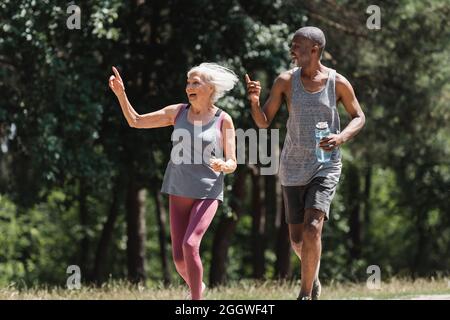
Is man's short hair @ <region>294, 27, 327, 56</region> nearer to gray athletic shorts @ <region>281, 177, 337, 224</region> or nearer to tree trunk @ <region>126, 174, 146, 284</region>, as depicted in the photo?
gray athletic shorts @ <region>281, 177, 337, 224</region>

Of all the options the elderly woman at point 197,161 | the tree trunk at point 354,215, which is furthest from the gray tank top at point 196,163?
the tree trunk at point 354,215

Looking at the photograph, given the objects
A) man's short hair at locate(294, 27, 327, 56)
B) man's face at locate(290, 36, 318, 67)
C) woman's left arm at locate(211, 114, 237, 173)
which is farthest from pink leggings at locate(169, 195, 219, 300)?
man's short hair at locate(294, 27, 327, 56)

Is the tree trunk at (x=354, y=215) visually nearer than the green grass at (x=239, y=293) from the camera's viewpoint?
No

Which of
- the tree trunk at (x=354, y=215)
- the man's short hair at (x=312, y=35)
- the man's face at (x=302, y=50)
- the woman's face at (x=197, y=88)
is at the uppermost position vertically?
the man's short hair at (x=312, y=35)

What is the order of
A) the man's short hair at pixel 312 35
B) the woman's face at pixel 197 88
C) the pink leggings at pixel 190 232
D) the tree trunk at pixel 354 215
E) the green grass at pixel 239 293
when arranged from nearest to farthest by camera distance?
Answer: the pink leggings at pixel 190 232
the woman's face at pixel 197 88
the man's short hair at pixel 312 35
the green grass at pixel 239 293
the tree trunk at pixel 354 215

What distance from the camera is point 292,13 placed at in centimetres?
1546

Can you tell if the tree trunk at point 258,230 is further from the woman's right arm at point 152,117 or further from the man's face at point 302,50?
the woman's right arm at point 152,117

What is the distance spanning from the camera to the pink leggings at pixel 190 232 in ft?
23.6

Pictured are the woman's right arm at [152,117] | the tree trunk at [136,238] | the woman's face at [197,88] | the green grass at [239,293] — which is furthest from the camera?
the tree trunk at [136,238]

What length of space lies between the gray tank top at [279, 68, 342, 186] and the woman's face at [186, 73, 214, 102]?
0.79 metres

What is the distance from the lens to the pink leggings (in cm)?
720

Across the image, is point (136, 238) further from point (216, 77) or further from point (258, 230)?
point (216, 77)
